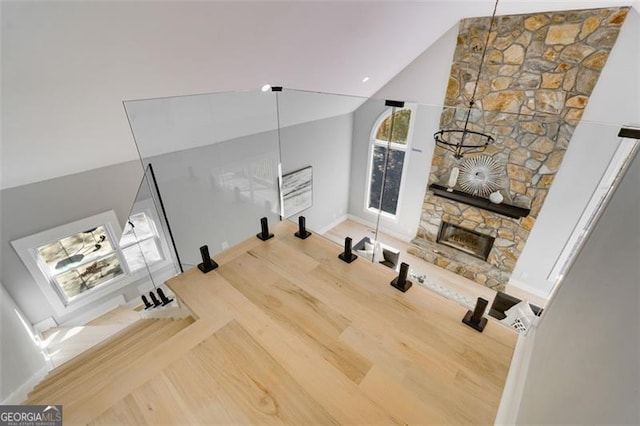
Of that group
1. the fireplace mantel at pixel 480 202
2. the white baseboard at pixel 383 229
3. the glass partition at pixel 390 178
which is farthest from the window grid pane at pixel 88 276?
the fireplace mantel at pixel 480 202

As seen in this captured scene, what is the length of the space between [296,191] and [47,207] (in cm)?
263

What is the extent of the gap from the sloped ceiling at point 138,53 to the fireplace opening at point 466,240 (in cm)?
319

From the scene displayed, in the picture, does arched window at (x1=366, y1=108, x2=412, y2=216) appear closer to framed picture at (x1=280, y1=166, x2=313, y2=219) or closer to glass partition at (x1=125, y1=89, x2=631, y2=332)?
glass partition at (x1=125, y1=89, x2=631, y2=332)

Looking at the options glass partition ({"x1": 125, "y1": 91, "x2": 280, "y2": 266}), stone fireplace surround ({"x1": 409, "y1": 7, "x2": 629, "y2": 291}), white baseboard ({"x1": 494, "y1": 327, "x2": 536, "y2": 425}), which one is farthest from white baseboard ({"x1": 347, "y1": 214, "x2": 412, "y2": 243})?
white baseboard ({"x1": 494, "y1": 327, "x2": 536, "y2": 425})

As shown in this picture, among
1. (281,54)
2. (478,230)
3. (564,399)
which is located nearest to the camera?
(564,399)

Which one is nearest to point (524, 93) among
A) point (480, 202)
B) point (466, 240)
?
point (480, 202)

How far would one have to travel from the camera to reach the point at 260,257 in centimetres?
192

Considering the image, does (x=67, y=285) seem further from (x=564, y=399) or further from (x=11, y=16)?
(x=564, y=399)

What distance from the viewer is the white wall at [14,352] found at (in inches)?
92.9

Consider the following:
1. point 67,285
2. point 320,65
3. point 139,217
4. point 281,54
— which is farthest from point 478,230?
point 67,285

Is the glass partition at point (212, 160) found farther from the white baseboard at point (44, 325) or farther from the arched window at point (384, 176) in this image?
the white baseboard at point (44, 325)

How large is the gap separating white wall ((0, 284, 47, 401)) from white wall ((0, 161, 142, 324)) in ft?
0.58

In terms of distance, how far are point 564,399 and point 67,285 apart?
4.53m

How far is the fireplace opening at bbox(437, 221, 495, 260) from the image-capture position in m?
4.76
